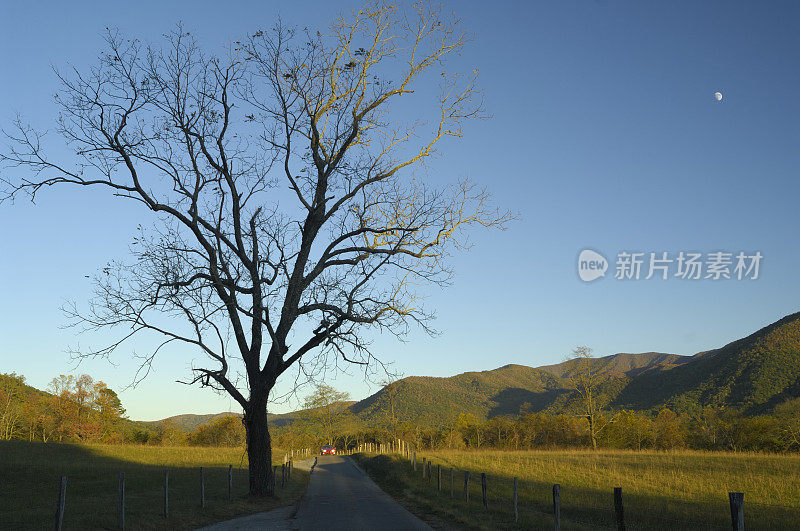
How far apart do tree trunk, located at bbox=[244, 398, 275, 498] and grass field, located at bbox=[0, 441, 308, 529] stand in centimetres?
62

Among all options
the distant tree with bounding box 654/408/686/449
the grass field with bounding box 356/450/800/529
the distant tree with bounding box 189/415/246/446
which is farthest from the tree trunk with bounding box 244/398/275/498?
the distant tree with bounding box 189/415/246/446

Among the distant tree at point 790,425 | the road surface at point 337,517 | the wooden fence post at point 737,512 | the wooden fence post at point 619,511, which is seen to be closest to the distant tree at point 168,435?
the road surface at point 337,517

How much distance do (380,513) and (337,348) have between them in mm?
5985

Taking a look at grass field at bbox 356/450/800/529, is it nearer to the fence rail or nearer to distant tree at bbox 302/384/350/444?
the fence rail

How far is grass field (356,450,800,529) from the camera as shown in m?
14.5

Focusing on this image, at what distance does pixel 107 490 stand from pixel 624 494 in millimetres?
22467

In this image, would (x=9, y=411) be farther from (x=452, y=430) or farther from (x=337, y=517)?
(x=337, y=517)

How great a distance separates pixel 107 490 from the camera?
2475cm

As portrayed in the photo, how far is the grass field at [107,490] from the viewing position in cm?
1388

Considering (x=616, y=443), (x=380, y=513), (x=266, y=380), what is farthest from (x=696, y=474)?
(x=616, y=443)

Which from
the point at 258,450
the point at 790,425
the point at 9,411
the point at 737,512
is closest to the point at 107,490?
the point at 258,450

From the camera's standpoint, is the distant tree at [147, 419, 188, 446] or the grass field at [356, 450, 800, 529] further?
the distant tree at [147, 419, 188, 446]

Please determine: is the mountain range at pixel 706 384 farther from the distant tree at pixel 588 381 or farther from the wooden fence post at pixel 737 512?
the wooden fence post at pixel 737 512

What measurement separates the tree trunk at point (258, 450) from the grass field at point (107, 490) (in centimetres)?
62
